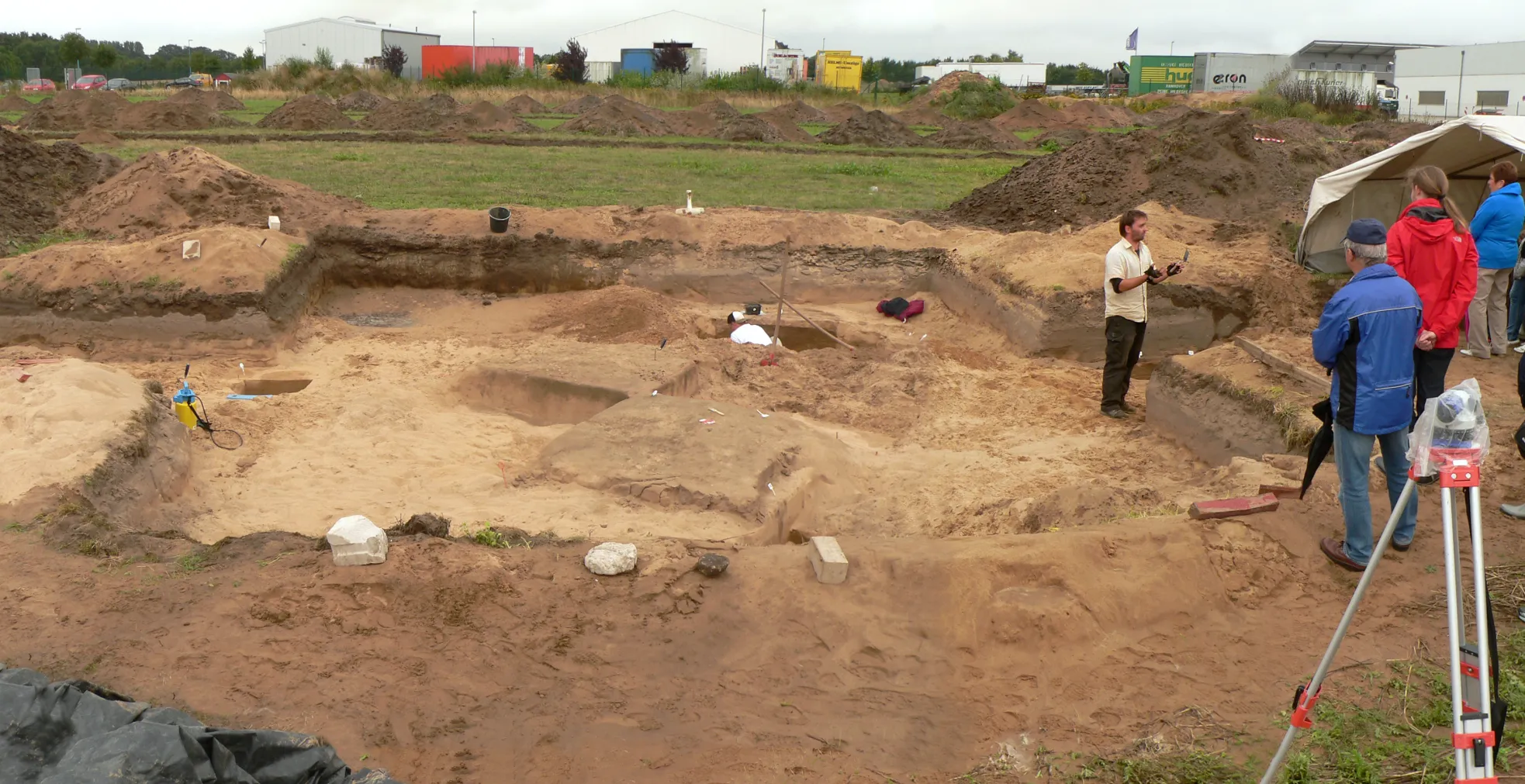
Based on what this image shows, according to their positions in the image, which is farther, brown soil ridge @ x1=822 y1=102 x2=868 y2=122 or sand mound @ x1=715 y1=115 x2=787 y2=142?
brown soil ridge @ x1=822 y1=102 x2=868 y2=122

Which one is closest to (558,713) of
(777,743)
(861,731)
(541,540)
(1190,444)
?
(777,743)

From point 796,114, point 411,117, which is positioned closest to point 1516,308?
point 411,117

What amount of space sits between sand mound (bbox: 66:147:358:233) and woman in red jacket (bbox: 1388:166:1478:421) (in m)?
12.7

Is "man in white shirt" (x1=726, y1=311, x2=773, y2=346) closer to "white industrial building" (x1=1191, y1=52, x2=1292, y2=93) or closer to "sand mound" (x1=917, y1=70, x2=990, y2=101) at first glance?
"sand mound" (x1=917, y1=70, x2=990, y2=101)

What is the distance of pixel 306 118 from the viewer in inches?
1169

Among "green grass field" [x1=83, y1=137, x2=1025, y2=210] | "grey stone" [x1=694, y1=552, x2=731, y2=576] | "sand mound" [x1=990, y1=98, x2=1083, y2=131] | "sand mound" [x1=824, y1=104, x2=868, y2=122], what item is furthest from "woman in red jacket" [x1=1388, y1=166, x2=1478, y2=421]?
"sand mound" [x1=824, y1=104, x2=868, y2=122]

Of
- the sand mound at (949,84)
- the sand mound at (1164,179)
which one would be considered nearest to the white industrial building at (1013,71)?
the sand mound at (949,84)

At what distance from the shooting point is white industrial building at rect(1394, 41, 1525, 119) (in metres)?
38.6

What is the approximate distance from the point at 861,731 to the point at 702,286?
10307mm

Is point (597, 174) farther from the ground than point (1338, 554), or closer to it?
farther from the ground

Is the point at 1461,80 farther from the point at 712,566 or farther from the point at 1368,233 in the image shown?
the point at 712,566

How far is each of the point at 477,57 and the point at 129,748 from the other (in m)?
66.6

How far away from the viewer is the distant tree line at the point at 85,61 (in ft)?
187

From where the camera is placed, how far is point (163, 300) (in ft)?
38.3
